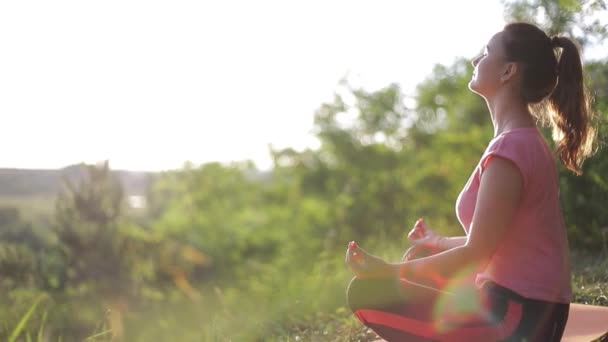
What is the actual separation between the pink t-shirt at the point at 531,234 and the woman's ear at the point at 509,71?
187mm

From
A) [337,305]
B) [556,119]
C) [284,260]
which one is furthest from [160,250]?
[556,119]

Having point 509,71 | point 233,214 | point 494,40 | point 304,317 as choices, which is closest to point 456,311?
point 509,71

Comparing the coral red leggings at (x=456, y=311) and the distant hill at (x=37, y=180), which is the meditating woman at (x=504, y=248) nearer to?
the coral red leggings at (x=456, y=311)

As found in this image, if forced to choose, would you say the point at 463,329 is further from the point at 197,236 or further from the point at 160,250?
the point at 197,236

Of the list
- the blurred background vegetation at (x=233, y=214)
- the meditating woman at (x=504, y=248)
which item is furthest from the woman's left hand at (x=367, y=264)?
the blurred background vegetation at (x=233, y=214)

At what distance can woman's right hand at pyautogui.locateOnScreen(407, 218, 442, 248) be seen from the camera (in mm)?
2549

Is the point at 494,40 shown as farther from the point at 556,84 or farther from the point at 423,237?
the point at 423,237

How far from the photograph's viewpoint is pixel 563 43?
7.36 ft

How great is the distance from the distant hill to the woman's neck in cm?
1203

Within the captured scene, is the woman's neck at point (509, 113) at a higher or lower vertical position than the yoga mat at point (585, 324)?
higher

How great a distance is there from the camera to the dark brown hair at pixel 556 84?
7.18 feet

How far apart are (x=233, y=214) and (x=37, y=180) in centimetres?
995

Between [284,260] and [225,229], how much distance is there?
16.0 feet

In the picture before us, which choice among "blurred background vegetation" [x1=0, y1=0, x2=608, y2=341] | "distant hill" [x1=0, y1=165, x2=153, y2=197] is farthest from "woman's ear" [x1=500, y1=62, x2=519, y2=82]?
"distant hill" [x1=0, y1=165, x2=153, y2=197]
